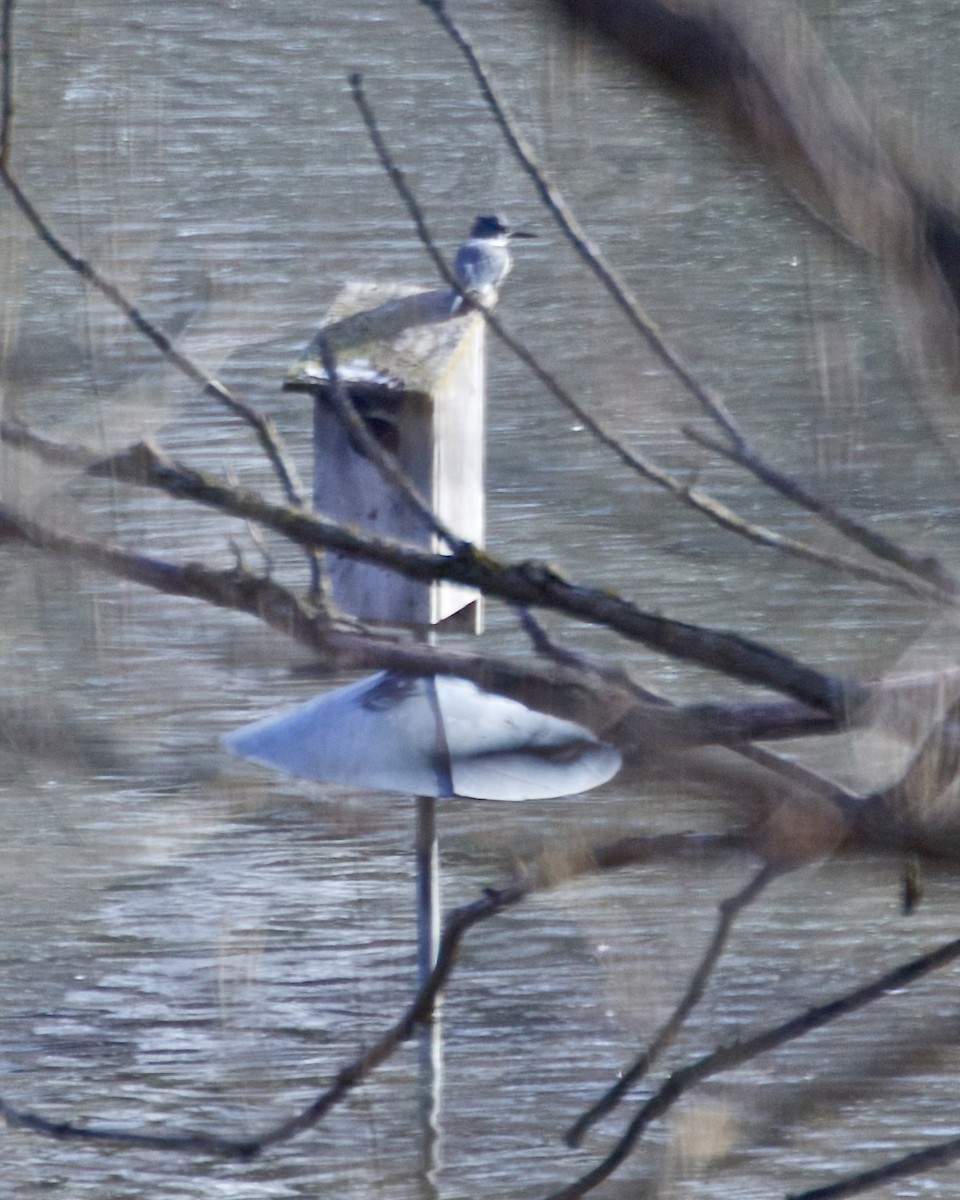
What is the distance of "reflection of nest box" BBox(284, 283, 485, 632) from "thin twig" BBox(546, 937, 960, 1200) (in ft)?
3.01

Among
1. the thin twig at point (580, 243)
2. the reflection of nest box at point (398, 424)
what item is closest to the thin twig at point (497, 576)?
the thin twig at point (580, 243)

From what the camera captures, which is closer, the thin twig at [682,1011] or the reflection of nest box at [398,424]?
the thin twig at [682,1011]

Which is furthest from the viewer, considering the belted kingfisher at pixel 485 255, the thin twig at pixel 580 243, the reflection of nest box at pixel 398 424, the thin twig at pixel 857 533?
the belted kingfisher at pixel 485 255

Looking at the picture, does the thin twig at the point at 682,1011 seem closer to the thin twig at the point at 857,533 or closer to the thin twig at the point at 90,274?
the thin twig at the point at 857,533

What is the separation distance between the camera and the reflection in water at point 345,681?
806 mm

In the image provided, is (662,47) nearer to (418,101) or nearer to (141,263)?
(141,263)

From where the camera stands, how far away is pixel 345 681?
215 centimetres

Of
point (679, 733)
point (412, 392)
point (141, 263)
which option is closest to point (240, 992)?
point (412, 392)

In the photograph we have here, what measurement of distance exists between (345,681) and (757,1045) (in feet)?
4.58

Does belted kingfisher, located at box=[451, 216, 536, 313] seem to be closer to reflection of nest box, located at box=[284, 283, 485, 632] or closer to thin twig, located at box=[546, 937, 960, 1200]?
reflection of nest box, located at box=[284, 283, 485, 632]

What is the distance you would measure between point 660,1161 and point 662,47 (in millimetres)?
432

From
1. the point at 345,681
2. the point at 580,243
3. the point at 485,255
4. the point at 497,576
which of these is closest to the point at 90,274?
→ the point at 580,243

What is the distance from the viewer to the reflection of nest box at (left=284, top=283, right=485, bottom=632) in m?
1.77

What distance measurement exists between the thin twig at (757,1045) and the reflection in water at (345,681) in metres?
0.04
